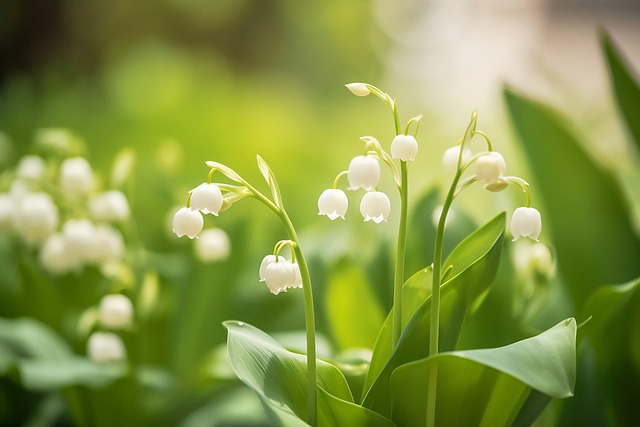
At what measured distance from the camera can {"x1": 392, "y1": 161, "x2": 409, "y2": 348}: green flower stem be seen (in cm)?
57

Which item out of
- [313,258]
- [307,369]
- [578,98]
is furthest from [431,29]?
[307,369]

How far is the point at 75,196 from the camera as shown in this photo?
1048mm

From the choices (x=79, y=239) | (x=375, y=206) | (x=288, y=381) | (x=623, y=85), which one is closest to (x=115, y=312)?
(x=79, y=239)

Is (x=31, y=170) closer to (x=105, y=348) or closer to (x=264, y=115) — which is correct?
(x=105, y=348)

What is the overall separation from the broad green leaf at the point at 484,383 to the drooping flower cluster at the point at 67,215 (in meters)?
0.59

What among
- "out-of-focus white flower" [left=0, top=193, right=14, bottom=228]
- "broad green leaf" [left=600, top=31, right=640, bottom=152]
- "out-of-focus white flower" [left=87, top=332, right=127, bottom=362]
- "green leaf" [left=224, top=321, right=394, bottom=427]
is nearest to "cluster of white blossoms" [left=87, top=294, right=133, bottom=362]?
"out-of-focus white flower" [left=87, top=332, right=127, bottom=362]

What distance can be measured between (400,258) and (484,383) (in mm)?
129

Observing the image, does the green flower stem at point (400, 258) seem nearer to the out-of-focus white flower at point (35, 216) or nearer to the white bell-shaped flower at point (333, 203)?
the white bell-shaped flower at point (333, 203)

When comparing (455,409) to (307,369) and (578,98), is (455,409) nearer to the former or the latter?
(307,369)

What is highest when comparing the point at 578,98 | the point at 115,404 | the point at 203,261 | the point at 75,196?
the point at 578,98

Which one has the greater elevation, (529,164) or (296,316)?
(529,164)

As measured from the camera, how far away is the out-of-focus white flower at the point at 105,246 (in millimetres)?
1015

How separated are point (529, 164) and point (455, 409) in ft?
1.51

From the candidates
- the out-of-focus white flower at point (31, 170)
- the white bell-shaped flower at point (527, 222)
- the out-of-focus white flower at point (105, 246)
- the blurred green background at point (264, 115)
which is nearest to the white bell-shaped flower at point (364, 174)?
the white bell-shaped flower at point (527, 222)
